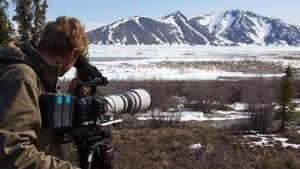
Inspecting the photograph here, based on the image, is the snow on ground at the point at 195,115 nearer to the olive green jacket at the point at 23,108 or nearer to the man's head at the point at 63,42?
the man's head at the point at 63,42

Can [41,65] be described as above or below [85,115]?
above

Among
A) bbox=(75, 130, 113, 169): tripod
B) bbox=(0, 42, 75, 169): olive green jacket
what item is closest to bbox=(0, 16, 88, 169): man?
bbox=(0, 42, 75, 169): olive green jacket

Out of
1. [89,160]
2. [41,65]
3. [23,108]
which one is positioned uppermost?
[41,65]

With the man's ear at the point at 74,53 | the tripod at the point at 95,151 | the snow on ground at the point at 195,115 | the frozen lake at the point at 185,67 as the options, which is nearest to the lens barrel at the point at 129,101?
the tripod at the point at 95,151

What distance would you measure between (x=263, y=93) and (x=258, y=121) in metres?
3.07

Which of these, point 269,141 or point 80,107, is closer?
point 80,107

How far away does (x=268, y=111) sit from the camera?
17.9 m

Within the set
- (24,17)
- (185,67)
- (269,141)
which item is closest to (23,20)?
(24,17)

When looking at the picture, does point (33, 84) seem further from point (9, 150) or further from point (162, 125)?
point (162, 125)

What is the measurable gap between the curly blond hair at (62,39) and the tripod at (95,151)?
14.6 inches

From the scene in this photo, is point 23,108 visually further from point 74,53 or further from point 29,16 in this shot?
point 29,16

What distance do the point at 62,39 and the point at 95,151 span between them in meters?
0.55

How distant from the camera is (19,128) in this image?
1.77 metres

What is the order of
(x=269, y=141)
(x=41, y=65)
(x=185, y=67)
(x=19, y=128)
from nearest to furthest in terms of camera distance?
(x=19, y=128)
(x=41, y=65)
(x=269, y=141)
(x=185, y=67)
